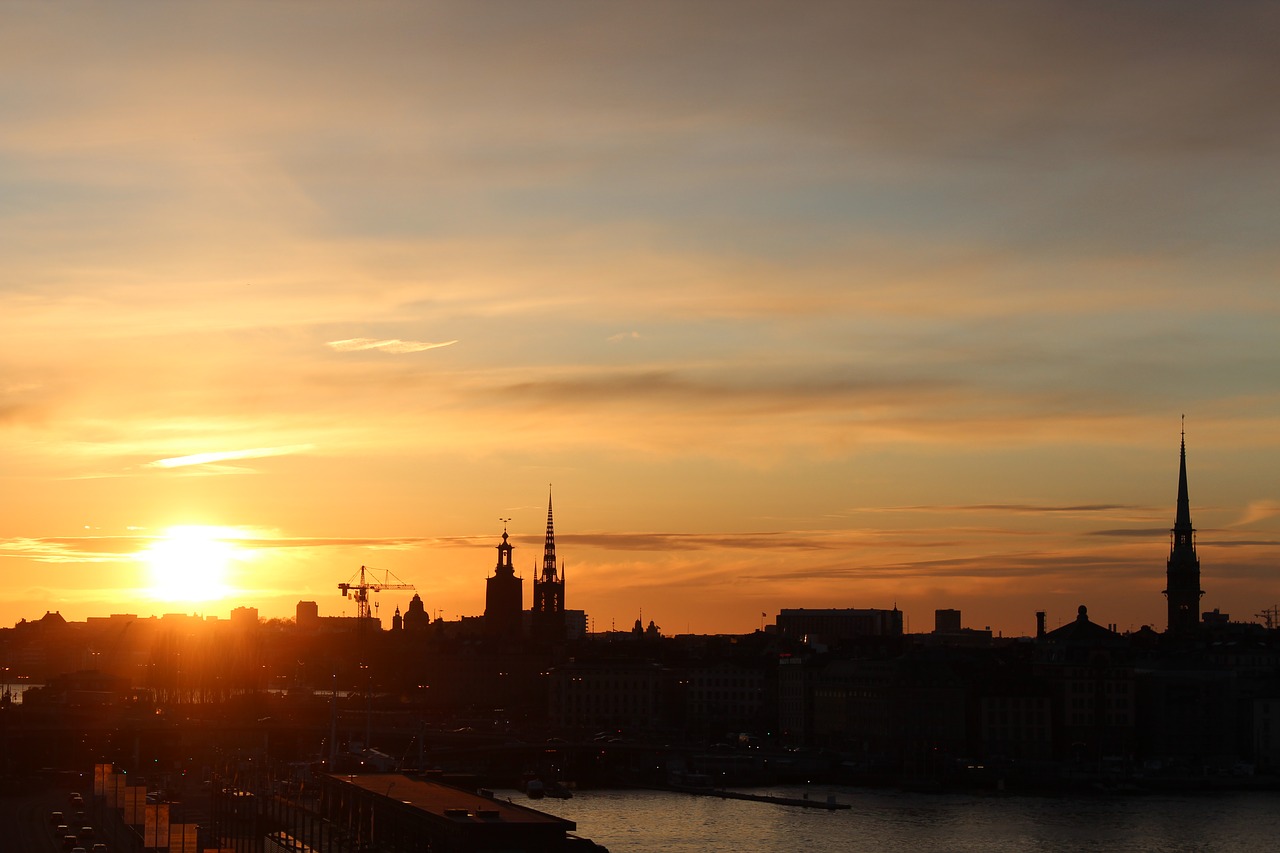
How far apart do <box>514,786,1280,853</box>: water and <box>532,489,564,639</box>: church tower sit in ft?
199

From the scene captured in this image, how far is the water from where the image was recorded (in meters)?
59.6

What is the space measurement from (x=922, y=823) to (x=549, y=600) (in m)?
79.4

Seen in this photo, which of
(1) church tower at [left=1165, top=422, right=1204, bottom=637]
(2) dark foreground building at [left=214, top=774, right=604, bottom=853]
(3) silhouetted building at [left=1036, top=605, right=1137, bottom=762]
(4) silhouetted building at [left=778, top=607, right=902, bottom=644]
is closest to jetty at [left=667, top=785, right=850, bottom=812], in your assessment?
(2) dark foreground building at [left=214, top=774, right=604, bottom=853]

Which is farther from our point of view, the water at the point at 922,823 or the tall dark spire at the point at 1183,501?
the tall dark spire at the point at 1183,501

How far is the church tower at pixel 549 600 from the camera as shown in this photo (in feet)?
463

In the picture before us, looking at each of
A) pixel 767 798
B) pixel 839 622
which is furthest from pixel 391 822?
pixel 839 622

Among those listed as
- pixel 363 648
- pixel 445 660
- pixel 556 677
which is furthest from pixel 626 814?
pixel 363 648

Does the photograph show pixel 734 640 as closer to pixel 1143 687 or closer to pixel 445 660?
pixel 445 660

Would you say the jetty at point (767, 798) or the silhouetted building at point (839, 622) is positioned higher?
the silhouetted building at point (839, 622)

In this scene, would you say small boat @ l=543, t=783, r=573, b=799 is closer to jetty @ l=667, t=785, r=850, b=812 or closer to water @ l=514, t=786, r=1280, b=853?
water @ l=514, t=786, r=1280, b=853

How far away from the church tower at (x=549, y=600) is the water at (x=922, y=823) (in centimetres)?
6063

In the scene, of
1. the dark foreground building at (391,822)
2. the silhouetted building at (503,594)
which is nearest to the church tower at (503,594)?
the silhouetted building at (503,594)

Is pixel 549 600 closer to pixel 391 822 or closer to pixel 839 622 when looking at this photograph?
pixel 839 622

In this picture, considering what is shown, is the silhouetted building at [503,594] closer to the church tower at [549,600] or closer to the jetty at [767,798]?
the church tower at [549,600]
